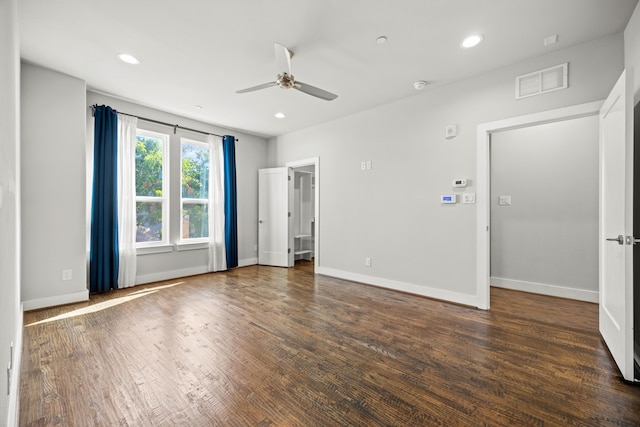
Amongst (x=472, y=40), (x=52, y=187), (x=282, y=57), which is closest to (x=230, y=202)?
(x=52, y=187)

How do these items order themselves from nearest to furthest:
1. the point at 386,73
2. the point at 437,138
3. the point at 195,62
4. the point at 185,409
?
the point at 185,409, the point at 195,62, the point at 386,73, the point at 437,138

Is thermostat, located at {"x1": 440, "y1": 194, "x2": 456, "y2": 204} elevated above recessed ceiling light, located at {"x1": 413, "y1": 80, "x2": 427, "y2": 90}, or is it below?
below

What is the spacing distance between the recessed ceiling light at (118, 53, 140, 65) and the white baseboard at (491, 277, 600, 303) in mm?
5526

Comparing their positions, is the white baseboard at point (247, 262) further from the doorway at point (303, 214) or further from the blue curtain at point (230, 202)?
the doorway at point (303, 214)

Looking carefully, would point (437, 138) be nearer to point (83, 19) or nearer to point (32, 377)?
point (83, 19)

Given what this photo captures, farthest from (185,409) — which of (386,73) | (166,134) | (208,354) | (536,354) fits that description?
(166,134)

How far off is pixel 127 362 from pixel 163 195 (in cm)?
317

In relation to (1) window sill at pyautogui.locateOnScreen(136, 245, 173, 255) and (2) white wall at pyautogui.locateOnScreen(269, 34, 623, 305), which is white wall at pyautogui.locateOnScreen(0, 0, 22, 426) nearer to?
(1) window sill at pyautogui.locateOnScreen(136, 245, 173, 255)

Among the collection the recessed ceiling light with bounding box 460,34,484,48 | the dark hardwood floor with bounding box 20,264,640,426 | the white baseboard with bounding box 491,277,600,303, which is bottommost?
the dark hardwood floor with bounding box 20,264,640,426

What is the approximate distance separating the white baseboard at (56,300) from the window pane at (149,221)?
1.09m

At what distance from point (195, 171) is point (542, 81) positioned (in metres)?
5.11

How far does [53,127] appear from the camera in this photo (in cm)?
333

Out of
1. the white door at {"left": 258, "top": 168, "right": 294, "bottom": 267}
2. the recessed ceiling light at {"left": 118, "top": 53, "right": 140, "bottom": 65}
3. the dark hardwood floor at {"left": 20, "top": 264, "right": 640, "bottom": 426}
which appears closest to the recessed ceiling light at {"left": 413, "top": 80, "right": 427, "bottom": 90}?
the dark hardwood floor at {"left": 20, "top": 264, "right": 640, "bottom": 426}

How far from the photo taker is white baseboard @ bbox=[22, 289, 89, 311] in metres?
3.21
